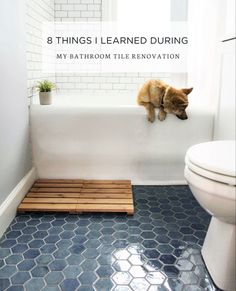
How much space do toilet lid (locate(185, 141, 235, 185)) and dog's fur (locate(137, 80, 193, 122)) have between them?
2.65ft

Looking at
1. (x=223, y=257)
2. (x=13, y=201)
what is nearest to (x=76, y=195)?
(x=13, y=201)

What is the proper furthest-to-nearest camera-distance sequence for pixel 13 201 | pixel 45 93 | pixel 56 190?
pixel 45 93
pixel 56 190
pixel 13 201

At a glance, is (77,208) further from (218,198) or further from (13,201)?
(218,198)

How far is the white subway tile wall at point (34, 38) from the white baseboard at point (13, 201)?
601 millimetres

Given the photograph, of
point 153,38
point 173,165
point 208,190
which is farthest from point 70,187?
point 153,38

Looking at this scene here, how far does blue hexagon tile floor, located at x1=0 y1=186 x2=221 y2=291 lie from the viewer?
130 centimetres

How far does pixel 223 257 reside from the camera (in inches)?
50.1

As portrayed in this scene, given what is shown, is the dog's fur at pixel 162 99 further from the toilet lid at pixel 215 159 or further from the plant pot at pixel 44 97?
the toilet lid at pixel 215 159

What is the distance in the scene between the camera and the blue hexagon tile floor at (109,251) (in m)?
1.30

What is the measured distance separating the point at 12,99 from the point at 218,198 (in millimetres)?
1316

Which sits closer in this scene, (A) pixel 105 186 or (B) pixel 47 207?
(B) pixel 47 207

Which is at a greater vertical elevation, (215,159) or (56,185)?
(215,159)

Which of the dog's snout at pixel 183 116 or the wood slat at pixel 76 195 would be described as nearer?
the wood slat at pixel 76 195

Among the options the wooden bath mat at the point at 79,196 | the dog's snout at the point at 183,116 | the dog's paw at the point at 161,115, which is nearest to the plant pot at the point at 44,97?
the wooden bath mat at the point at 79,196
